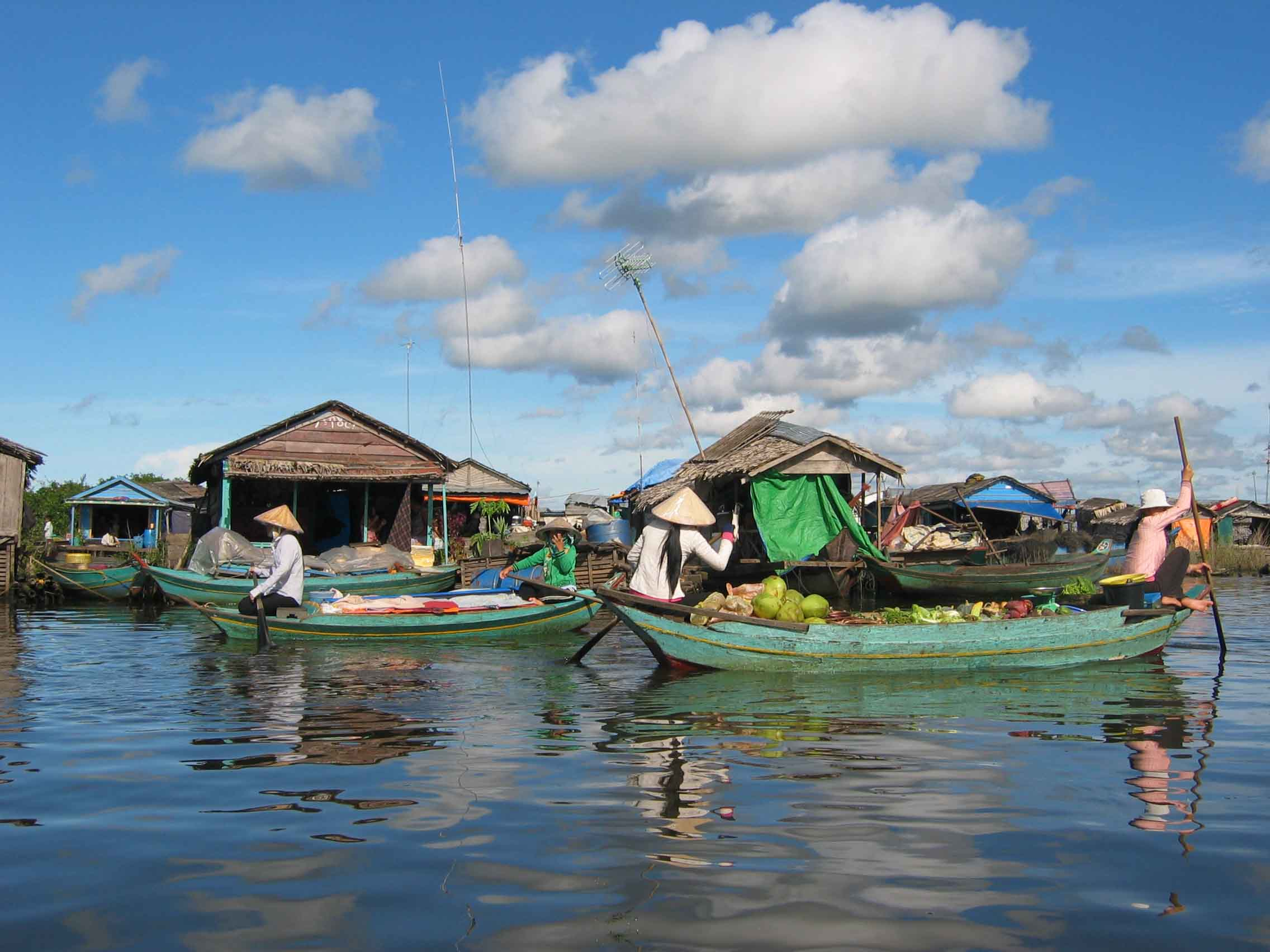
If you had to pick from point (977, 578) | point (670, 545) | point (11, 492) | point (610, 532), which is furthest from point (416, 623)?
point (610, 532)

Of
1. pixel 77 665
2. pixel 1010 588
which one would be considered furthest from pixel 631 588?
pixel 1010 588

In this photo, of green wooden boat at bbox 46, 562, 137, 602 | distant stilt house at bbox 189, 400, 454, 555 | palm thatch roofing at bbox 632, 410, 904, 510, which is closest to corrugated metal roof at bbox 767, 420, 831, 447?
palm thatch roofing at bbox 632, 410, 904, 510

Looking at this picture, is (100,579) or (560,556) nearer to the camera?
(560,556)

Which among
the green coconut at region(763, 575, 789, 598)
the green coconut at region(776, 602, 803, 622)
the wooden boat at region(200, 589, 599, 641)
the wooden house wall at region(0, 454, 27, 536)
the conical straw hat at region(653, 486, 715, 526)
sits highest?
the wooden house wall at region(0, 454, 27, 536)

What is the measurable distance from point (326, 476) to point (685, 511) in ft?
41.7

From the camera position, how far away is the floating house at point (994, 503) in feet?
101

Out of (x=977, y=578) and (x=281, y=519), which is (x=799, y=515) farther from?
(x=281, y=519)

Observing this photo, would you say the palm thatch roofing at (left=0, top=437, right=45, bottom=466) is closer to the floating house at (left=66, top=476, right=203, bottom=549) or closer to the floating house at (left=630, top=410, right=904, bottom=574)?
the floating house at (left=66, top=476, right=203, bottom=549)

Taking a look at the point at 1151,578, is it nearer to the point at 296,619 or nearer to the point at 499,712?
the point at 499,712

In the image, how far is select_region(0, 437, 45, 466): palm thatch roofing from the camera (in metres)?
20.3

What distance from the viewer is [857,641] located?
9242 millimetres

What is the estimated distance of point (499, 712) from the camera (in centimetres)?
774

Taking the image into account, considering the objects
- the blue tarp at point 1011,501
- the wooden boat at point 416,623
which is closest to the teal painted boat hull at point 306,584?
the wooden boat at point 416,623

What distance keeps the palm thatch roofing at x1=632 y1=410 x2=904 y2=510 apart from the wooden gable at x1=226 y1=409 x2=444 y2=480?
5219 millimetres
